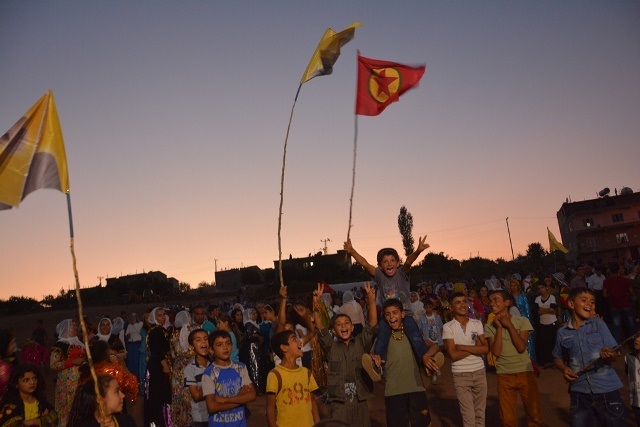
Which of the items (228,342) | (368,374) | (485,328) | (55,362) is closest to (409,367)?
(368,374)

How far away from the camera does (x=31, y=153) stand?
4.55 metres

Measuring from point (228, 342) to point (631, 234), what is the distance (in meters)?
73.0

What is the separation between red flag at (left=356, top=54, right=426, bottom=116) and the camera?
9.56 m

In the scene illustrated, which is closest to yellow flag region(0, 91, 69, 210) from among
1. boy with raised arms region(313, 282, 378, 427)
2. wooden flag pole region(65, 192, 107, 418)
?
wooden flag pole region(65, 192, 107, 418)

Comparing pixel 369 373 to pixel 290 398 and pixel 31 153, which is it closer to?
pixel 290 398

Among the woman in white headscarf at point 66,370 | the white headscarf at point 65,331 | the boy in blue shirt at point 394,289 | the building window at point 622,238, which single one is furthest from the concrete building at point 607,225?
the woman in white headscarf at point 66,370

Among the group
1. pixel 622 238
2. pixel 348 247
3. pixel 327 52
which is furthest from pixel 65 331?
pixel 622 238

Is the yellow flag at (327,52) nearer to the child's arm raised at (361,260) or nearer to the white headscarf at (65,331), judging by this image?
the child's arm raised at (361,260)

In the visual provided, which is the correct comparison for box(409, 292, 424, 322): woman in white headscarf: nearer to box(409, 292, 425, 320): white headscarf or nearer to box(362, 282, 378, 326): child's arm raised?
box(409, 292, 425, 320): white headscarf

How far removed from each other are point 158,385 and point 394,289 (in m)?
4.20

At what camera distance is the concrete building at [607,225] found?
65.9 metres

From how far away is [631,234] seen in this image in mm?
65938

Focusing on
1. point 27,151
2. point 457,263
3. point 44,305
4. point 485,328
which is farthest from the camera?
point 457,263

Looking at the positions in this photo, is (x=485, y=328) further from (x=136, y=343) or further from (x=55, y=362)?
(x=136, y=343)
